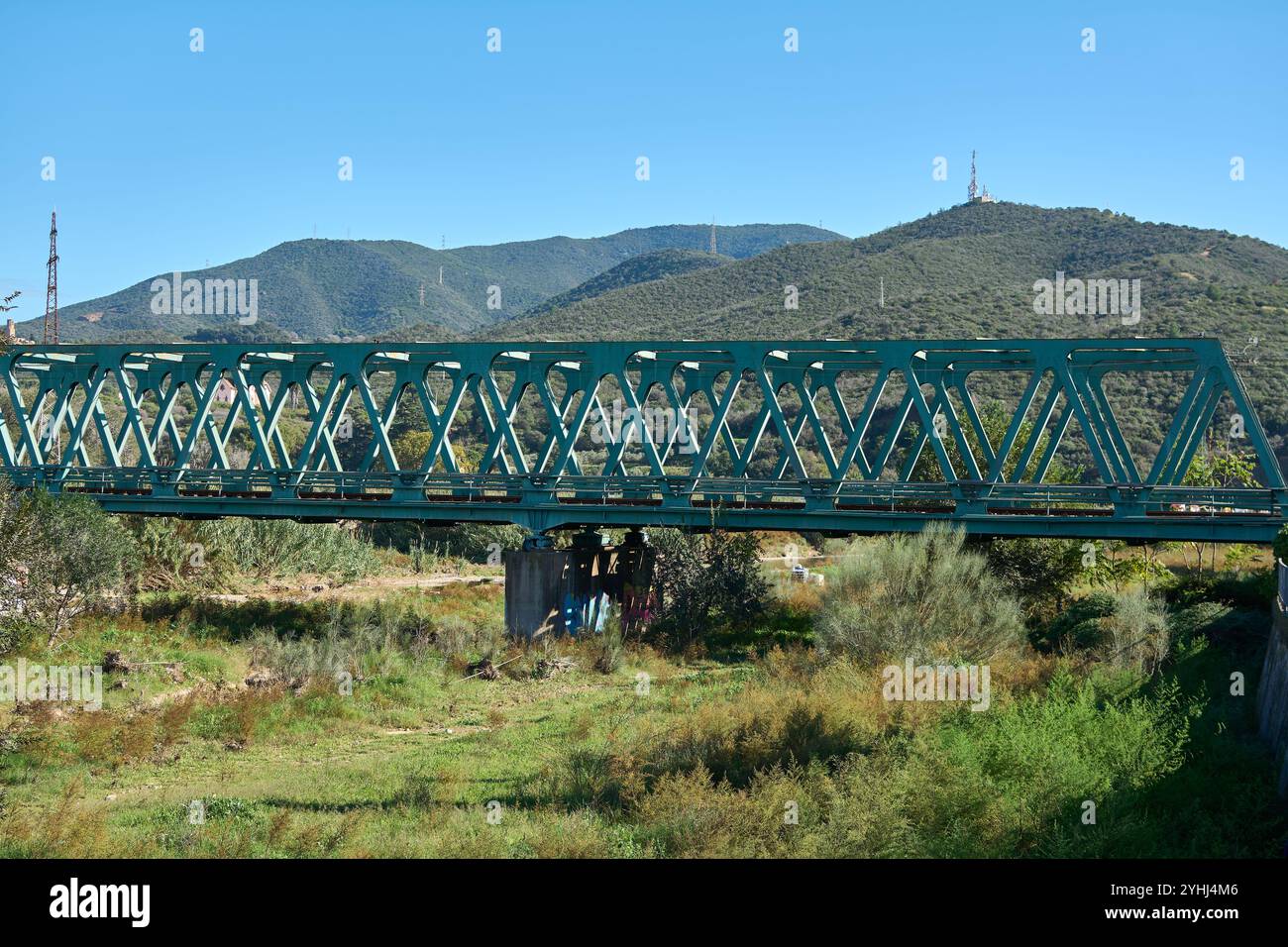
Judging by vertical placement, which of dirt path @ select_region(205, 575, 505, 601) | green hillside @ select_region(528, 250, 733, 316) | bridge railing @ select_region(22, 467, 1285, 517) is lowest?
dirt path @ select_region(205, 575, 505, 601)

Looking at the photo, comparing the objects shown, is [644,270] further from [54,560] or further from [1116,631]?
[1116,631]

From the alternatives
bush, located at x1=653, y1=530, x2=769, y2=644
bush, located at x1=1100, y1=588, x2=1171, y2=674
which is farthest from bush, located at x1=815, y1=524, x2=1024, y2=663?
bush, located at x1=653, y1=530, x2=769, y2=644

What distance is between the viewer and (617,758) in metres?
A: 18.3

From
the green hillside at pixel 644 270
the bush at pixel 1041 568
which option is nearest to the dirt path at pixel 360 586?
the bush at pixel 1041 568

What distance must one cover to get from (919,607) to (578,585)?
10.3 m

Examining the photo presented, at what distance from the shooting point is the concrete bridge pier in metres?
30.4

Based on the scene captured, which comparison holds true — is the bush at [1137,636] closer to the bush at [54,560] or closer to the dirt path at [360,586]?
the bush at [54,560]

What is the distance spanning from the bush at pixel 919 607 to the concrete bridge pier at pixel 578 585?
7339mm

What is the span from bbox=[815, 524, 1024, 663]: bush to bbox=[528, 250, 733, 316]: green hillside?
129499mm

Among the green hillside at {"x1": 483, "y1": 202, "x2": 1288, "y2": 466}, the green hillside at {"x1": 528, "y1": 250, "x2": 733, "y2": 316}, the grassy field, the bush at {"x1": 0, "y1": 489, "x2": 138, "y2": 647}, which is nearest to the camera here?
the grassy field

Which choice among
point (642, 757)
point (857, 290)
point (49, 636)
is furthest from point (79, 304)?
point (642, 757)

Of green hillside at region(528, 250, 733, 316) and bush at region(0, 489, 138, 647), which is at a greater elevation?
green hillside at region(528, 250, 733, 316)

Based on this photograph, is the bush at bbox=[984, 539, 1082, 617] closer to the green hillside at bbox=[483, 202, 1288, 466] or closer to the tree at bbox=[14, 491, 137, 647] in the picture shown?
the tree at bbox=[14, 491, 137, 647]
